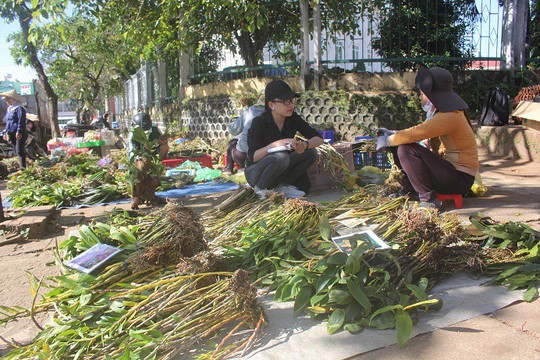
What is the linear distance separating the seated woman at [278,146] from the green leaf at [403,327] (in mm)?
2607

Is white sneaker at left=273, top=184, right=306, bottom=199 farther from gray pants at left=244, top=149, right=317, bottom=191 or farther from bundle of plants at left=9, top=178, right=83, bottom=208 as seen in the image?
bundle of plants at left=9, top=178, right=83, bottom=208

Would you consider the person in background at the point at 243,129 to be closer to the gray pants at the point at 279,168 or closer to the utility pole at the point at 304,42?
the gray pants at the point at 279,168

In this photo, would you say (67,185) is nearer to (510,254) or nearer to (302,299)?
(302,299)

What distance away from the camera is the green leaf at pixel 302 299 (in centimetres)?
216

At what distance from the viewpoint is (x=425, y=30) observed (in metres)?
8.43

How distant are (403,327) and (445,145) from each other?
8.73 ft

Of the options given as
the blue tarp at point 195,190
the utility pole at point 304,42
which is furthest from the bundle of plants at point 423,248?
the utility pole at point 304,42

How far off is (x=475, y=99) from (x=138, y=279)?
754 centimetres

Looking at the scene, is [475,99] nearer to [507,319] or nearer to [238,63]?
[238,63]

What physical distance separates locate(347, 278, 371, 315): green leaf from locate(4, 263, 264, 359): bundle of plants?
43 centimetres

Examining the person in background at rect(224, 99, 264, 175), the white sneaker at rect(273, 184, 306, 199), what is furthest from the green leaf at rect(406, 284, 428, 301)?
the person in background at rect(224, 99, 264, 175)

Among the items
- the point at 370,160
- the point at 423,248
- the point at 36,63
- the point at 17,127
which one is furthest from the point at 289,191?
the point at 36,63

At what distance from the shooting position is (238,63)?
35.1 ft

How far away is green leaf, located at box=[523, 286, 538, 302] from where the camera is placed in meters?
2.16
